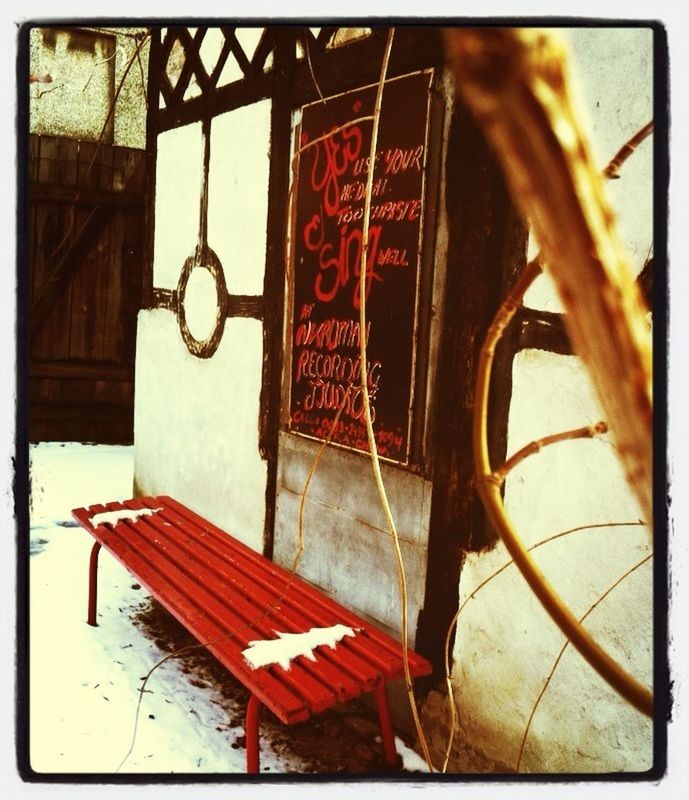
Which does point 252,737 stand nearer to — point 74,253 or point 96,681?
point 96,681

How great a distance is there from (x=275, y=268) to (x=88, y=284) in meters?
1.89

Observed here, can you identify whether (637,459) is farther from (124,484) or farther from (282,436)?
(124,484)

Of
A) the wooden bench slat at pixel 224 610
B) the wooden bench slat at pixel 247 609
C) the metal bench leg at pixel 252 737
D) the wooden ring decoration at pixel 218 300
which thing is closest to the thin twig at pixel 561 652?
the wooden bench slat at pixel 247 609

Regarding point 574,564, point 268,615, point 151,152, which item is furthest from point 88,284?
point 574,564

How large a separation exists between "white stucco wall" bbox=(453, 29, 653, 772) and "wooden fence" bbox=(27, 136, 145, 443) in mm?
2304

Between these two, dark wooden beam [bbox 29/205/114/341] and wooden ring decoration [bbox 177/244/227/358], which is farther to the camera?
dark wooden beam [bbox 29/205/114/341]

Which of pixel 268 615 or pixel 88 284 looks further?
pixel 88 284

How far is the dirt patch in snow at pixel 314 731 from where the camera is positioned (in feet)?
7.14

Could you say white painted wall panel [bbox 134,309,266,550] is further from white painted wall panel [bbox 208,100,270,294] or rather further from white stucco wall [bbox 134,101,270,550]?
white painted wall panel [bbox 208,100,270,294]

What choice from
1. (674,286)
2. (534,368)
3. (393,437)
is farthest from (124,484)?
(674,286)

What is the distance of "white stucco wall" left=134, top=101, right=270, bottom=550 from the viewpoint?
9.87 ft

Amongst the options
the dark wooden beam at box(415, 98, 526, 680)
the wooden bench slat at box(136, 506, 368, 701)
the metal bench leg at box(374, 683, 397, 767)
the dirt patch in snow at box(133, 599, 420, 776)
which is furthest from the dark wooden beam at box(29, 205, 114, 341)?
the metal bench leg at box(374, 683, 397, 767)

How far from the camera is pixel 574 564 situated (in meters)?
1.77

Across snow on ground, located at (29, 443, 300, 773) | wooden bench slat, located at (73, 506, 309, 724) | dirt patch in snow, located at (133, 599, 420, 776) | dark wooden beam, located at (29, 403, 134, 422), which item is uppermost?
dark wooden beam, located at (29, 403, 134, 422)
